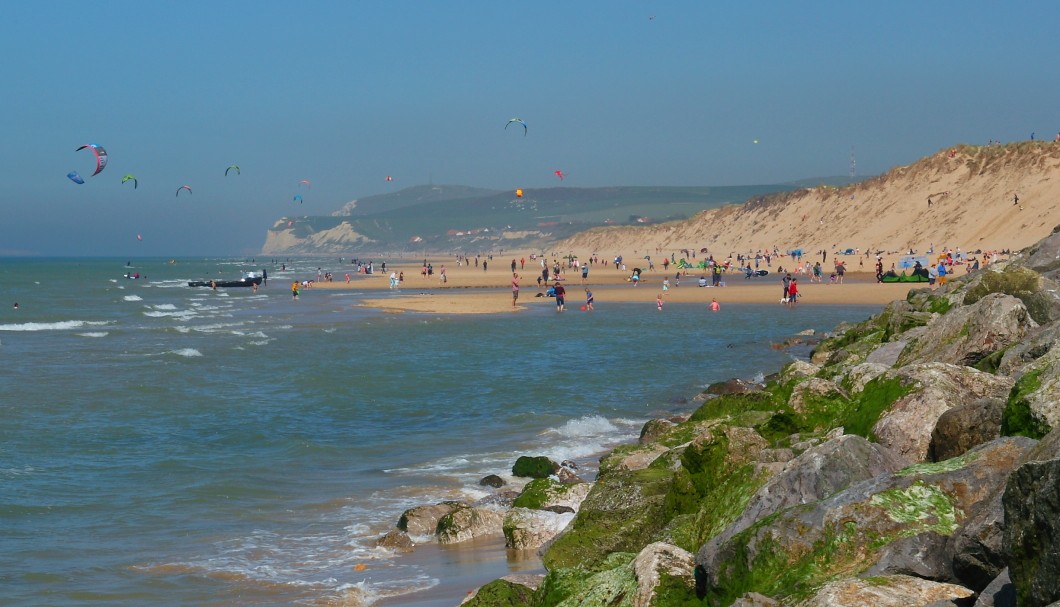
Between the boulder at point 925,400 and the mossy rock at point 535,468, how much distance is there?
6.87 metres

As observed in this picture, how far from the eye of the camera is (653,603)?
683cm

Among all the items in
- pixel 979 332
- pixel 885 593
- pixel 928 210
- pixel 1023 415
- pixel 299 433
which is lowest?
pixel 299 433

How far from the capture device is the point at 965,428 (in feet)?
25.3

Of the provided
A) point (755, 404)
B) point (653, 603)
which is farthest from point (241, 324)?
point (653, 603)

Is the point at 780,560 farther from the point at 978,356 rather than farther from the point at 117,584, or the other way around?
the point at 117,584

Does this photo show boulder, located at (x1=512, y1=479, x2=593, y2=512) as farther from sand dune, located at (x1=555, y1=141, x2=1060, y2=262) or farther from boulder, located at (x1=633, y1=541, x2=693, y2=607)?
sand dune, located at (x1=555, y1=141, x2=1060, y2=262)

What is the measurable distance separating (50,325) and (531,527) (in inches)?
1765

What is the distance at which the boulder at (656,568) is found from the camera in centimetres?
692

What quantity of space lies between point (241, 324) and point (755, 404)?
36861 mm

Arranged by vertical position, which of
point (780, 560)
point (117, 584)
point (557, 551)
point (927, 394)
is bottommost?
point (117, 584)

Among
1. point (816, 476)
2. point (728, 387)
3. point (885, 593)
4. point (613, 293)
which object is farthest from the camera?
point (613, 293)

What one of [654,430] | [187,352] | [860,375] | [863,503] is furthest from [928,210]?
[863,503]

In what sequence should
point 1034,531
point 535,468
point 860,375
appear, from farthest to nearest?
point 535,468
point 860,375
point 1034,531

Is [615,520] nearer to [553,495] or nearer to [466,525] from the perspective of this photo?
[553,495]
